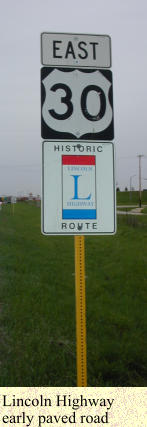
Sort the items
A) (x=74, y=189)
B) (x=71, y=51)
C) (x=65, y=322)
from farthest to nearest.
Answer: (x=65, y=322) < (x=71, y=51) < (x=74, y=189)

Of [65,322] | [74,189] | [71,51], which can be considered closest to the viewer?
[74,189]

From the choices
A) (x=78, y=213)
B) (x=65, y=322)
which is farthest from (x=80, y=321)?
(x=65, y=322)

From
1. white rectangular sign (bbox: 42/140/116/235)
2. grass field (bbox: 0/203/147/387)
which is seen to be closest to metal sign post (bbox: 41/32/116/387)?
white rectangular sign (bbox: 42/140/116/235)

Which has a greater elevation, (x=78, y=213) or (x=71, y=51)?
(x=71, y=51)

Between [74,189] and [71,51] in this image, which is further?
[71,51]

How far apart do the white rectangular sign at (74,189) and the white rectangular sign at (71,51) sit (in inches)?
24.6

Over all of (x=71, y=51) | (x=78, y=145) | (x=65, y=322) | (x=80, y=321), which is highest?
(x=71, y=51)

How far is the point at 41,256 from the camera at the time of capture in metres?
12.5

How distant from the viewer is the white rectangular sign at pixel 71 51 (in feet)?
11.0

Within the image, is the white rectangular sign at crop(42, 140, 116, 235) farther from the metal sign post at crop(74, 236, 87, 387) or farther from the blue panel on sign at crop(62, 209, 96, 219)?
the metal sign post at crop(74, 236, 87, 387)

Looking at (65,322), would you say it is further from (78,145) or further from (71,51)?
(71,51)

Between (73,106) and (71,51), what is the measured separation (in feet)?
1.42

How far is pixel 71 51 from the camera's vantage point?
336cm

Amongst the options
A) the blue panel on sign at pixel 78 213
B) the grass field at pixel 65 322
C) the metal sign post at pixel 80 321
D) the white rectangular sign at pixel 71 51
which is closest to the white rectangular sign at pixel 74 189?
the blue panel on sign at pixel 78 213
